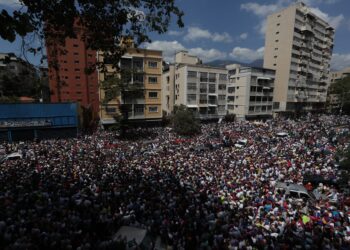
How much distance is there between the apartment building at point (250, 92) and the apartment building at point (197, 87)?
12.6ft

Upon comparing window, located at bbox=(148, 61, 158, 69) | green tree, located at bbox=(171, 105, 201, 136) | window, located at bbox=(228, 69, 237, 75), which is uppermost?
window, located at bbox=(228, 69, 237, 75)

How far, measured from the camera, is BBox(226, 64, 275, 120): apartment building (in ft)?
139

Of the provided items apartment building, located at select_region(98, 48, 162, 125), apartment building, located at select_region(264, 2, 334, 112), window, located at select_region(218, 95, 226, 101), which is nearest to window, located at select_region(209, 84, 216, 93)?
window, located at select_region(218, 95, 226, 101)

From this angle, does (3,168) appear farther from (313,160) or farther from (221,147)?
(313,160)

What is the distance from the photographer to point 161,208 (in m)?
9.05

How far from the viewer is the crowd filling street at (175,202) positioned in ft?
23.8

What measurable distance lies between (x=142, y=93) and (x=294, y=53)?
126 feet

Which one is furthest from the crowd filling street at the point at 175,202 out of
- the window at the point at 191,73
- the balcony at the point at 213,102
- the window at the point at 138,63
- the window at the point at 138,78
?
the balcony at the point at 213,102

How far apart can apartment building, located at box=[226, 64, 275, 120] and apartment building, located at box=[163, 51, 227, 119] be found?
3.84 meters

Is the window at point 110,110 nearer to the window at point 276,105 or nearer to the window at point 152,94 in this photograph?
the window at point 152,94

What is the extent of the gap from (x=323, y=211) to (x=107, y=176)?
11.4 m

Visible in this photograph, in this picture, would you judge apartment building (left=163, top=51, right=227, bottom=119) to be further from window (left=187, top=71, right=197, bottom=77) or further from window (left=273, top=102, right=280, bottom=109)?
window (left=273, top=102, right=280, bottom=109)

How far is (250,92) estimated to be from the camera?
4284 cm

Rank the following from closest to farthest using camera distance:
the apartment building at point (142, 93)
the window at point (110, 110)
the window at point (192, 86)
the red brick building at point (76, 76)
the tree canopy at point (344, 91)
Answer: the apartment building at point (142, 93)
the window at point (110, 110)
the window at point (192, 86)
the red brick building at point (76, 76)
the tree canopy at point (344, 91)
